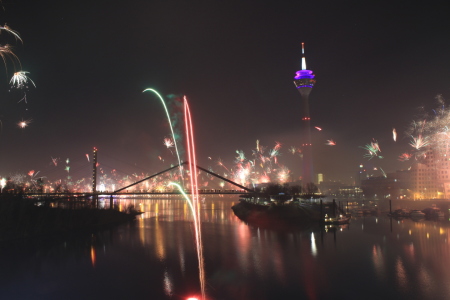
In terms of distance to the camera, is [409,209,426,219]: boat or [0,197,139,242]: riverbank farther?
[409,209,426,219]: boat

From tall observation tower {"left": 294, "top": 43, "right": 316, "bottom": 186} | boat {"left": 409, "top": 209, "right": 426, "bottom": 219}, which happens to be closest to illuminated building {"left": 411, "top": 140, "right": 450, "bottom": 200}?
boat {"left": 409, "top": 209, "right": 426, "bottom": 219}

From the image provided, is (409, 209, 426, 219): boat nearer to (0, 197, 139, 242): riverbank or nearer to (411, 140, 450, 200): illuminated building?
(411, 140, 450, 200): illuminated building

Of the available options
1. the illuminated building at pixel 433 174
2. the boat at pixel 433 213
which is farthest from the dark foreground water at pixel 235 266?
the illuminated building at pixel 433 174

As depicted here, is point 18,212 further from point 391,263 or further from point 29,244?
point 391,263

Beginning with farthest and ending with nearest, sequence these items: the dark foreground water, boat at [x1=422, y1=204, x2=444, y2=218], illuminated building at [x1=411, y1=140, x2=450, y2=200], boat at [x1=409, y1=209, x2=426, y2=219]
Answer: illuminated building at [x1=411, y1=140, x2=450, y2=200] → boat at [x1=422, y1=204, x2=444, y2=218] → boat at [x1=409, y1=209, x2=426, y2=219] → the dark foreground water

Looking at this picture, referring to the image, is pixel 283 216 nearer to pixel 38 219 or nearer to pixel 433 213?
pixel 433 213

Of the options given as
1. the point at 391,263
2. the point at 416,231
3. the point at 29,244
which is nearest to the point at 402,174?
the point at 416,231

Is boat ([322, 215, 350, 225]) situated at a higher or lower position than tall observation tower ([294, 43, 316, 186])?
lower

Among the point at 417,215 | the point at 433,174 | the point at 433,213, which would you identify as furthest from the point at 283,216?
the point at 433,174
